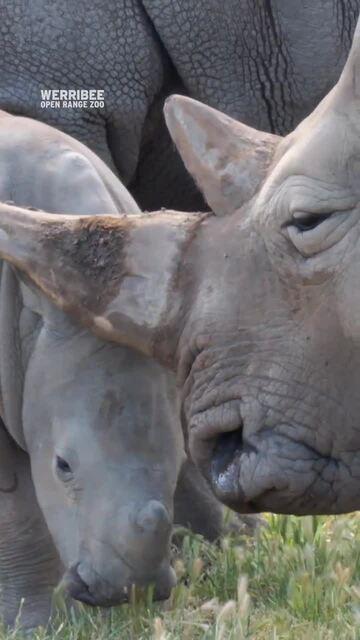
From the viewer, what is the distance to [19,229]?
520cm

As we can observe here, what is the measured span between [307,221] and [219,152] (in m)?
0.48

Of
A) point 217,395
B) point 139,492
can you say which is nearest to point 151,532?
point 139,492

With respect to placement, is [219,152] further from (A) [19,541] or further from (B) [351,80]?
(A) [19,541]

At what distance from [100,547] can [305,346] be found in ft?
2.84

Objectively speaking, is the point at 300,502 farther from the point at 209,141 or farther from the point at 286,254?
the point at 209,141

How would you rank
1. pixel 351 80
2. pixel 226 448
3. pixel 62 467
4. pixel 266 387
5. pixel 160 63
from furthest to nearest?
1. pixel 160 63
2. pixel 62 467
3. pixel 226 448
4. pixel 266 387
5. pixel 351 80

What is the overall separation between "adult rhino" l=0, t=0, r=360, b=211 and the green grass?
6.54 feet

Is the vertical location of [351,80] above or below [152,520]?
above

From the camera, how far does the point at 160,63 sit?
7.73m

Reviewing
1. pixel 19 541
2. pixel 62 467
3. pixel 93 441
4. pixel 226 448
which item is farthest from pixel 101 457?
pixel 19 541

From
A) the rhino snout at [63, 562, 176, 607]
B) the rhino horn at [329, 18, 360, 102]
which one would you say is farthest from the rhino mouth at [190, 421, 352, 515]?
the rhino horn at [329, 18, 360, 102]

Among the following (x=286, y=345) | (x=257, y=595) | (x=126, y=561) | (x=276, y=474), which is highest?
(x=286, y=345)

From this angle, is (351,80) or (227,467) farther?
(227,467)

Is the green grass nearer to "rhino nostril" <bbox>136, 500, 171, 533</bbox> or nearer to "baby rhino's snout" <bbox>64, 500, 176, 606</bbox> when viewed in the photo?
"baby rhino's snout" <bbox>64, 500, 176, 606</bbox>
